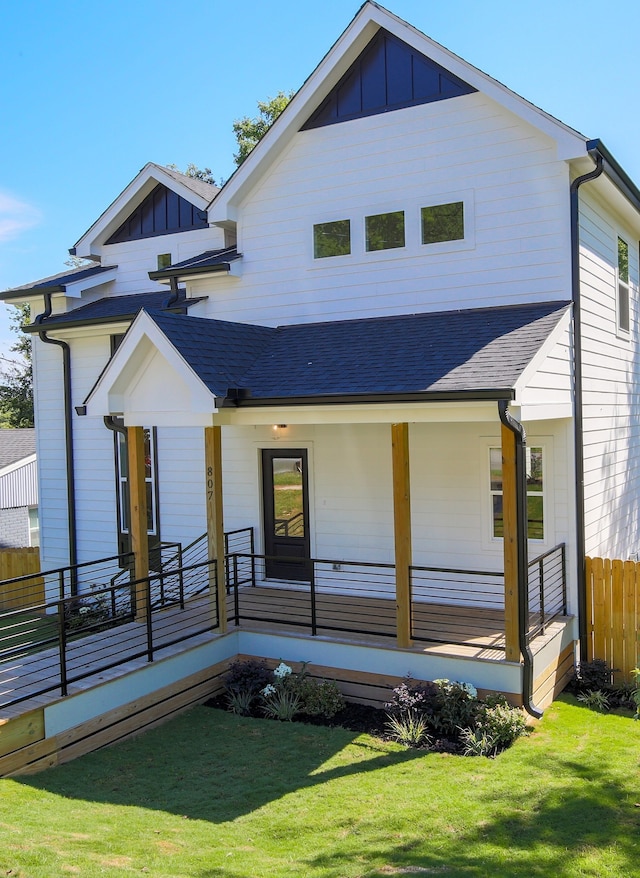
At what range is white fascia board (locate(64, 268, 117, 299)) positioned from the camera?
14.5m

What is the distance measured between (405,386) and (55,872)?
5.64 m

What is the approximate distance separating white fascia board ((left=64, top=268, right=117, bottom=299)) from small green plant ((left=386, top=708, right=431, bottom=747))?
10.2m

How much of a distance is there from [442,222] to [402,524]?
4667 mm

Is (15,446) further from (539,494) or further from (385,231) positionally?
(539,494)

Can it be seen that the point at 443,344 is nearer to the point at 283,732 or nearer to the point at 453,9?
the point at 283,732

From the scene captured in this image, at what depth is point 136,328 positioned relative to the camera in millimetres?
9477

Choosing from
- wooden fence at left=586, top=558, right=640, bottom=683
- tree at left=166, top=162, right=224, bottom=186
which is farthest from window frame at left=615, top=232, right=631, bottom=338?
tree at left=166, top=162, right=224, bottom=186

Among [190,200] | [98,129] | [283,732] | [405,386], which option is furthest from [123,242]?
[98,129]

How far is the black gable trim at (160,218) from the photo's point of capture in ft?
47.7

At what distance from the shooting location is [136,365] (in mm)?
9766

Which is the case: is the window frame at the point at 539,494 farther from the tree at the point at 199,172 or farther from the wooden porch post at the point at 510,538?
the tree at the point at 199,172

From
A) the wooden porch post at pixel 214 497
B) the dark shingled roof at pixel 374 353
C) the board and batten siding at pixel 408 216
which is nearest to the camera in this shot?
the dark shingled roof at pixel 374 353

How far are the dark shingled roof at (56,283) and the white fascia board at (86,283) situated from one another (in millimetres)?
61

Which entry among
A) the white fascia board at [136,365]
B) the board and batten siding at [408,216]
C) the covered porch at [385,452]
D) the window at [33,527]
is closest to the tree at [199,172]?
the window at [33,527]
